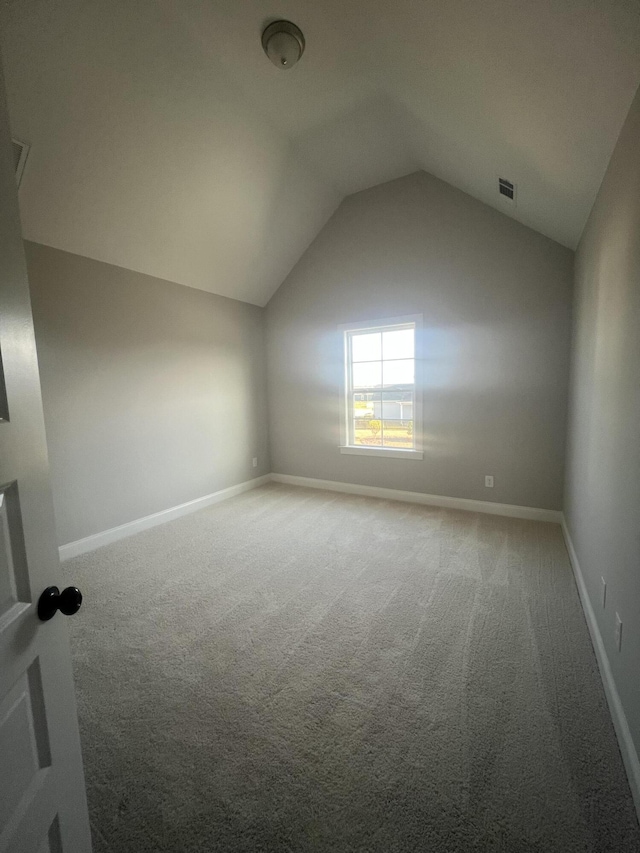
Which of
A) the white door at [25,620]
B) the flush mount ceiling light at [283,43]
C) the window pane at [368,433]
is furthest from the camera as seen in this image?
the window pane at [368,433]

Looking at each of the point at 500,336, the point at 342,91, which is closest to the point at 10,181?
the point at 342,91

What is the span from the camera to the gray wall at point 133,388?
2844 mm

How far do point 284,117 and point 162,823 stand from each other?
13.2ft

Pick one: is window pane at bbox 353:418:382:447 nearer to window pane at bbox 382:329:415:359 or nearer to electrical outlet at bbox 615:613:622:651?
window pane at bbox 382:329:415:359

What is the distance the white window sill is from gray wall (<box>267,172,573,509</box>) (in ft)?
0.27

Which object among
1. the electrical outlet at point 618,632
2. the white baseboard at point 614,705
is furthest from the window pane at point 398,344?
the electrical outlet at point 618,632

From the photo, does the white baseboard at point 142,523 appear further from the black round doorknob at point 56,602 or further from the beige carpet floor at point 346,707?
the black round doorknob at point 56,602

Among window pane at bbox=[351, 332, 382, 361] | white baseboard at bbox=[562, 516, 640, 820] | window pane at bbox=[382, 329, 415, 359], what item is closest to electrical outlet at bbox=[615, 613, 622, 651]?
white baseboard at bbox=[562, 516, 640, 820]

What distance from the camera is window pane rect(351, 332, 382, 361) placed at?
4195mm

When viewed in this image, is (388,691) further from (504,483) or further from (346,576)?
(504,483)

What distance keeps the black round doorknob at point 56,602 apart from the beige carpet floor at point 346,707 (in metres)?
0.91

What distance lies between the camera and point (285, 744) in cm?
133

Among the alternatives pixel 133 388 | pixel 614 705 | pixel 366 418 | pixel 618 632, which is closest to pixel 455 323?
pixel 366 418

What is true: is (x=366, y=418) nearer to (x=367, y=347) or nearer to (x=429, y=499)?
(x=367, y=347)
